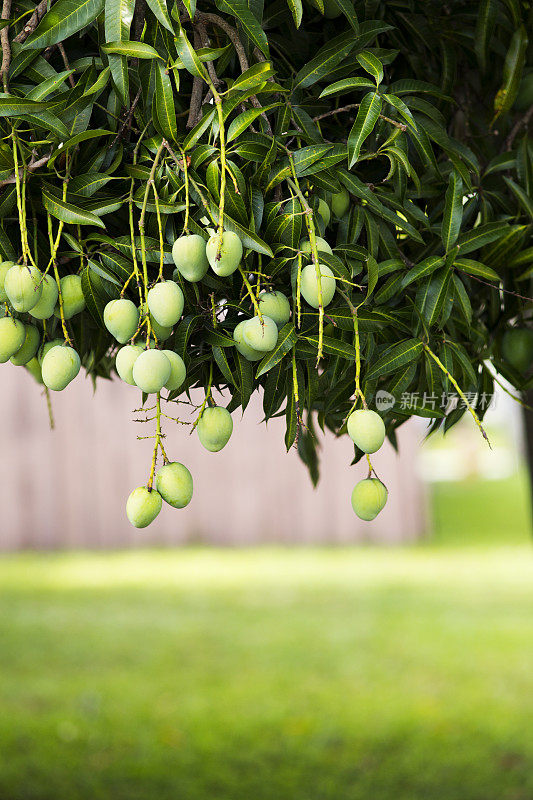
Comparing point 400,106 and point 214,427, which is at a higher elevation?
point 400,106

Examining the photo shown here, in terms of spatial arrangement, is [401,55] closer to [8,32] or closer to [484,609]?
[8,32]

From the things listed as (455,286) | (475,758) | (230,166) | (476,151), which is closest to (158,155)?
(230,166)

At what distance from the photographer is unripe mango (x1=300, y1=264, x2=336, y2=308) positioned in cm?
57

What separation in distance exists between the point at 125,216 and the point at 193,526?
4982mm

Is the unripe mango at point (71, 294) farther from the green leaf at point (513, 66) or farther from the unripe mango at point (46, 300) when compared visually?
the green leaf at point (513, 66)

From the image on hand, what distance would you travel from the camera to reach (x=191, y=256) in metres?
0.55

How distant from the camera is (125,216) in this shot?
25.8 inches

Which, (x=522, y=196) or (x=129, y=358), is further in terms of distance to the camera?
(x=522, y=196)

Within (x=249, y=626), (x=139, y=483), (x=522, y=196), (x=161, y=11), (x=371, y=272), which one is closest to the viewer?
(x=161, y=11)

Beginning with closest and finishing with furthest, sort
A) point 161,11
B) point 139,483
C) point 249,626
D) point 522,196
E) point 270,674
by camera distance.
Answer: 1. point 161,11
2. point 522,196
3. point 270,674
4. point 249,626
5. point 139,483

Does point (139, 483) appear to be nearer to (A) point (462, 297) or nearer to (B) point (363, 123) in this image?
(A) point (462, 297)

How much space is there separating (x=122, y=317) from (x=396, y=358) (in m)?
0.21

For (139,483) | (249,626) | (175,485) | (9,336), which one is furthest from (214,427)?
(139,483)

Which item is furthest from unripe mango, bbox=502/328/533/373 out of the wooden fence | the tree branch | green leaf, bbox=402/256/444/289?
the wooden fence
